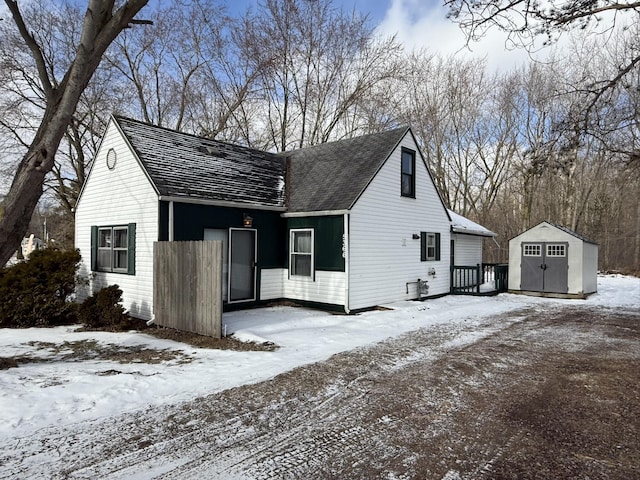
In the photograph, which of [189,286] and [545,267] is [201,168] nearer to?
[189,286]

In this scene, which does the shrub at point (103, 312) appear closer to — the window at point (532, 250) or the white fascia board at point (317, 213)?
the white fascia board at point (317, 213)

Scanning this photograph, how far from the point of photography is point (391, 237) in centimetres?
1209

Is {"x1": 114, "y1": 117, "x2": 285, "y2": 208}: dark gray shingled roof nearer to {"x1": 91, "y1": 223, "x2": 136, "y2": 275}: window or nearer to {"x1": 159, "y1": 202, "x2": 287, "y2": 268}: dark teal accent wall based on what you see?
{"x1": 159, "y1": 202, "x2": 287, "y2": 268}: dark teal accent wall

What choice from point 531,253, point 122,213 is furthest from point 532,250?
point 122,213

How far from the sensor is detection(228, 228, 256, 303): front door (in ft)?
35.4

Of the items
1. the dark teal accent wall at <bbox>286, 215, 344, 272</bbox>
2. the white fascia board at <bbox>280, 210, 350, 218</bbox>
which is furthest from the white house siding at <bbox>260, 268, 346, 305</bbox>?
the white fascia board at <bbox>280, 210, 350, 218</bbox>

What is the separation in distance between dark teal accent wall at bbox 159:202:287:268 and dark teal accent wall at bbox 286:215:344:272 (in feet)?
3.10

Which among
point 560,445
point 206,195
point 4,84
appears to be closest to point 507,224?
point 206,195

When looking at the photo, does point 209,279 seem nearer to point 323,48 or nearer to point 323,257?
point 323,257

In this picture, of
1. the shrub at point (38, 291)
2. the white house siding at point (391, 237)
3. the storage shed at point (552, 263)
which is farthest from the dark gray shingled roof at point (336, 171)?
the storage shed at point (552, 263)

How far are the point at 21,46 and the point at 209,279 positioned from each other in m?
18.6

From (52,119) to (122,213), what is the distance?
196 inches

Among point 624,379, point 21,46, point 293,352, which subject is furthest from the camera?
point 21,46

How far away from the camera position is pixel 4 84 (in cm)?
1939
